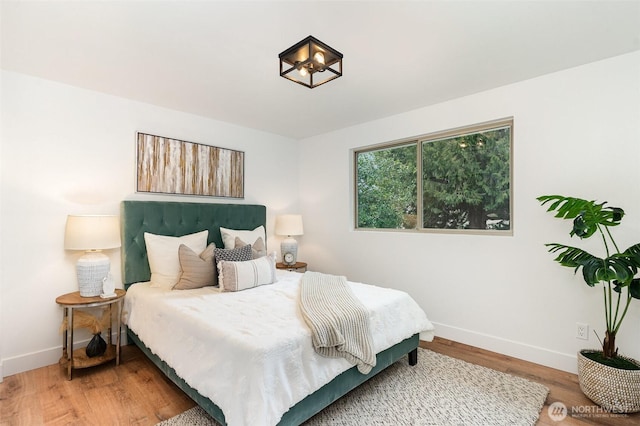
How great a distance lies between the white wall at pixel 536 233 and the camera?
→ 2285mm

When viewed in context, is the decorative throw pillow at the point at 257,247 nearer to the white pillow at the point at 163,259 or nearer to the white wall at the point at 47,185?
the white pillow at the point at 163,259

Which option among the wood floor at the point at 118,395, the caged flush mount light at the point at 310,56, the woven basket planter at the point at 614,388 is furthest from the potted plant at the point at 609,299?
the caged flush mount light at the point at 310,56

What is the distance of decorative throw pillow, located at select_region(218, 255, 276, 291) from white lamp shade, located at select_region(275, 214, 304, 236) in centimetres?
122

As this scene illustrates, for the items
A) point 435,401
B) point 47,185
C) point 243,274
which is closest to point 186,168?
point 47,185

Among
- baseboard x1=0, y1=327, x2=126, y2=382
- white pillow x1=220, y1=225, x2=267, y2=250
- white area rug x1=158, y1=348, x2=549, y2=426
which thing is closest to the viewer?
white area rug x1=158, y1=348, x2=549, y2=426

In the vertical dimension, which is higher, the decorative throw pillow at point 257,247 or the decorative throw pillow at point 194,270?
the decorative throw pillow at point 257,247

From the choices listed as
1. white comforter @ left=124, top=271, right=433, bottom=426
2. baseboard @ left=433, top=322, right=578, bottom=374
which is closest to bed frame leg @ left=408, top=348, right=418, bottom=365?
white comforter @ left=124, top=271, right=433, bottom=426

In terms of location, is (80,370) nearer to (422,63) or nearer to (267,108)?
(267,108)

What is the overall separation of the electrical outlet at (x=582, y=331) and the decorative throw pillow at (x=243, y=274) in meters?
2.52

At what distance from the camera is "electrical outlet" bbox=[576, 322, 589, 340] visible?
7.90ft

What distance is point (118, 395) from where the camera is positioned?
2.15m

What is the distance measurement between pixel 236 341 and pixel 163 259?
160 centimetres

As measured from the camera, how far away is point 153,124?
319 cm

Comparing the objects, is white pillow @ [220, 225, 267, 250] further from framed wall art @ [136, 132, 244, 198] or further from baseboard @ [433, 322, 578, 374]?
baseboard @ [433, 322, 578, 374]
